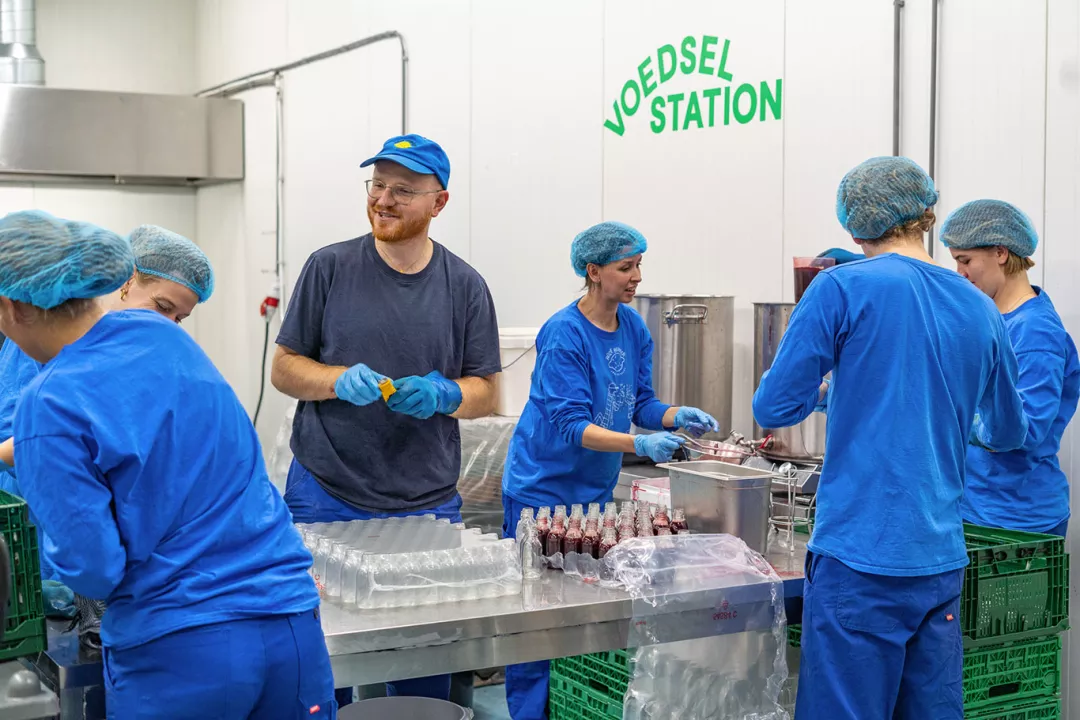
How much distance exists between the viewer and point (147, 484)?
59.7 inches

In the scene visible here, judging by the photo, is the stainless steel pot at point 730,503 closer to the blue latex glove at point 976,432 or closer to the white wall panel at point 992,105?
the blue latex glove at point 976,432

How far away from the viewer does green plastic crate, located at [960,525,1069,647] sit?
259cm

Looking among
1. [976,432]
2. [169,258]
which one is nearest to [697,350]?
[976,432]

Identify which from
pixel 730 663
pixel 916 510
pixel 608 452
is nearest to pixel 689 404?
pixel 608 452

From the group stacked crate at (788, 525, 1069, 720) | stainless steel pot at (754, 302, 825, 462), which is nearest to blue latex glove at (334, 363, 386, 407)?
stacked crate at (788, 525, 1069, 720)

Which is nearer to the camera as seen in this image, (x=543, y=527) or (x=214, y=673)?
(x=214, y=673)

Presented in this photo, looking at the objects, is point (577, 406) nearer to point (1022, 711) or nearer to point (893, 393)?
point (893, 393)

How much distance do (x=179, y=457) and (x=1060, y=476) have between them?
2318mm

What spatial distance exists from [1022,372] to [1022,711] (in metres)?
0.81

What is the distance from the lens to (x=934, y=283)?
222 cm

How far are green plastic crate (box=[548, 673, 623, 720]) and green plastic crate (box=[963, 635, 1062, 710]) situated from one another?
80 cm

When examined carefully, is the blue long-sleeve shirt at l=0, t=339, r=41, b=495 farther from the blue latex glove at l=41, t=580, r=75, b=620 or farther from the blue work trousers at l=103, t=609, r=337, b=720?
the blue work trousers at l=103, t=609, r=337, b=720

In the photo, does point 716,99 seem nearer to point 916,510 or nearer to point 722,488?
point 722,488

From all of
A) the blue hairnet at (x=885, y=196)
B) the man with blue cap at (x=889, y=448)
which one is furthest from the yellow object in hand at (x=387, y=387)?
the blue hairnet at (x=885, y=196)
